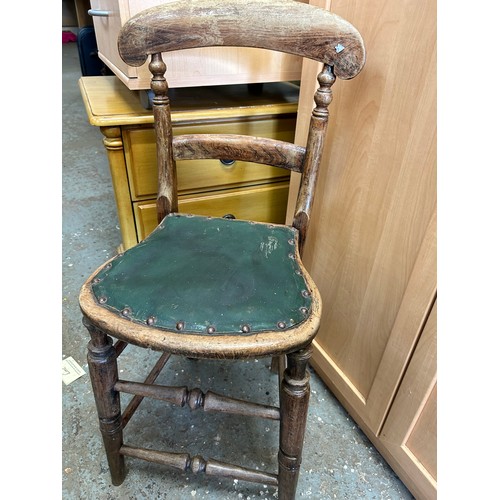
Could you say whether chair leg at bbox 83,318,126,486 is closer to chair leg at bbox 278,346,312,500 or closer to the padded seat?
the padded seat

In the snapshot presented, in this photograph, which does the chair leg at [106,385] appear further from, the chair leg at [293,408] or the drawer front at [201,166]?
the drawer front at [201,166]

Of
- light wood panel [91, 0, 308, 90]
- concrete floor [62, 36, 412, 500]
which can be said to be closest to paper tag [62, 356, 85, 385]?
concrete floor [62, 36, 412, 500]

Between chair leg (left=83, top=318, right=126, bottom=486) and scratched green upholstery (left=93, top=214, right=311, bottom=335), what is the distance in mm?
95

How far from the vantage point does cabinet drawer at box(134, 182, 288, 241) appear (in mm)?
1023

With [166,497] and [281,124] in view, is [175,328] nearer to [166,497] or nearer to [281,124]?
[166,497]

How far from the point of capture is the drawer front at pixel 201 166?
0.92 meters

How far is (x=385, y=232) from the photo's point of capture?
69 centimetres

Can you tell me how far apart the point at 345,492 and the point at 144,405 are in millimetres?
506

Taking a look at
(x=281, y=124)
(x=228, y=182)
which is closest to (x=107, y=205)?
(x=228, y=182)

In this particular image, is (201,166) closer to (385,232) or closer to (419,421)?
(385,232)

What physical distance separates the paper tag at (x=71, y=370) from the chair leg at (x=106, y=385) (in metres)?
0.33

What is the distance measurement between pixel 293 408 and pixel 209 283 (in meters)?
0.24

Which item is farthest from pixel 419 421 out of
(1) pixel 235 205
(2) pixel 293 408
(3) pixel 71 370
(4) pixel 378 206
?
(3) pixel 71 370

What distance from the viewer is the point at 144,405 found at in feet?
3.11
